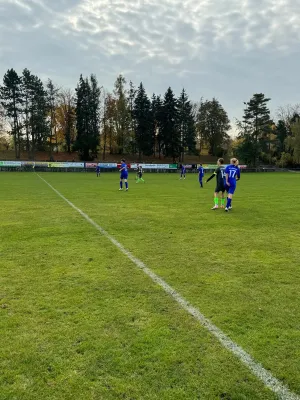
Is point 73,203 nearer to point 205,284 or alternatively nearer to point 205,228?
point 205,228

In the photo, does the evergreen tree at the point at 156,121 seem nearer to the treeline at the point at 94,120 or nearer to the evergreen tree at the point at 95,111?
the treeline at the point at 94,120

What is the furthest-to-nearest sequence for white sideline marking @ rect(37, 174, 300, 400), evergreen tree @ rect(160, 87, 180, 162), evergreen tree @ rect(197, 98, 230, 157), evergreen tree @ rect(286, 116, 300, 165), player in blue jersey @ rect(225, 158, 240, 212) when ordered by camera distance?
evergreen tree @ rect(197, 98, 230, 157), evergreen tree @ rect(160, 87, 180, 162), evergreen tree @ rect(286, 116, 300, 165), player in blue jersey @ rect(225, 158, 240, 212), white sideline marking @ rect(37, 174, 300, 400)

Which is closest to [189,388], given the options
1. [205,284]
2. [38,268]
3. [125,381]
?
[125,381]

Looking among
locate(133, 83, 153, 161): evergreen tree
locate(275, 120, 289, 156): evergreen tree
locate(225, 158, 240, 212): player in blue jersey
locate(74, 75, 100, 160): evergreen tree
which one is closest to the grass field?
locate(225, 158, 240, 212): player in blue jersey

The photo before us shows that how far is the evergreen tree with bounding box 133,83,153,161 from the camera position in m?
70.8

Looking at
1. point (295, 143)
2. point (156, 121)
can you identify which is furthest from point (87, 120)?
point (295, 143)

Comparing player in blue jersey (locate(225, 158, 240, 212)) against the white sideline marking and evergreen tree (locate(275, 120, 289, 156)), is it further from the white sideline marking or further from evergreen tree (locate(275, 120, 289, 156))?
evergreen tree (locate(275, 120, 289, 156))

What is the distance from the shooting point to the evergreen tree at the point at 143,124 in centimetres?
7075

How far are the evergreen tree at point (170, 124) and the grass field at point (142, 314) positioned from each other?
64.3m

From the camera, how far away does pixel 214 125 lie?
82.6m

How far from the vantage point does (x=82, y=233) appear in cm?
808

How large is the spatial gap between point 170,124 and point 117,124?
1307 centimetres

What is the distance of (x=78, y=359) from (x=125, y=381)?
551 millimetres

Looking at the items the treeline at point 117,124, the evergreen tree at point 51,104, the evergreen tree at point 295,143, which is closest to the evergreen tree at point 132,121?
the treeline at point 117,124
